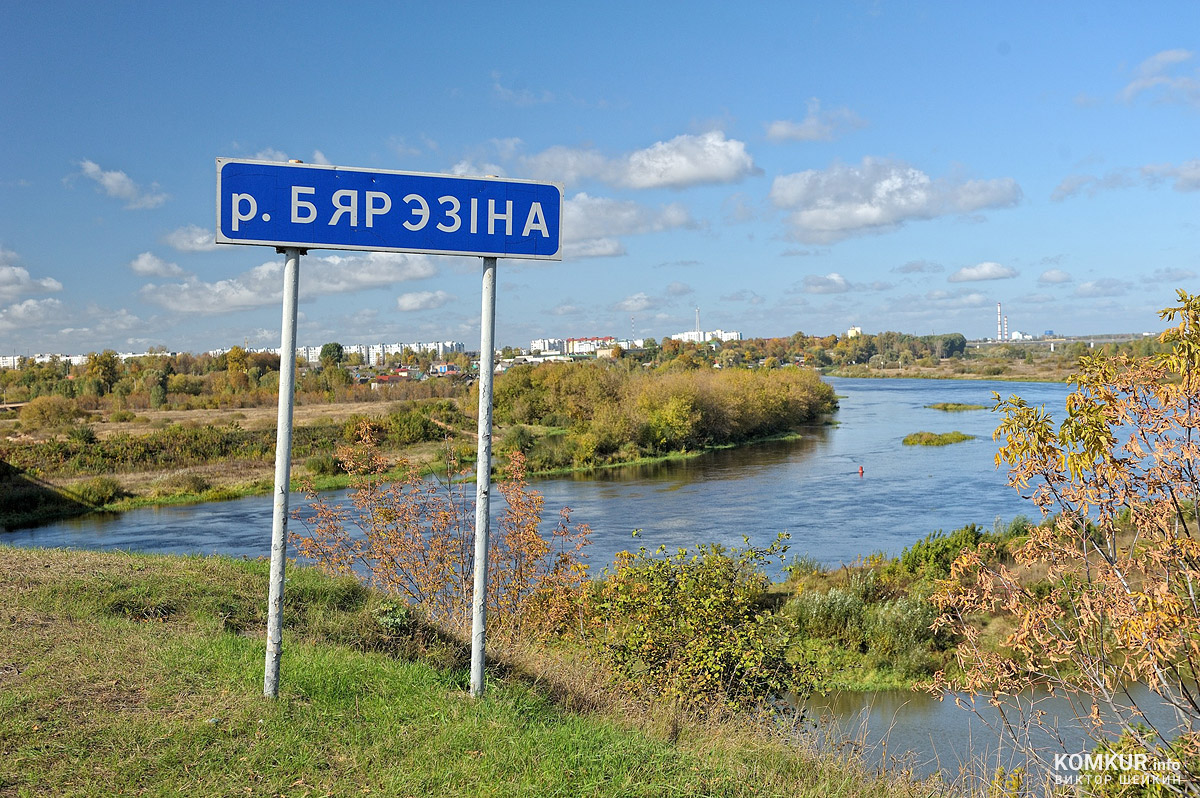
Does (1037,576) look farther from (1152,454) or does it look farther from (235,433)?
(235,433)

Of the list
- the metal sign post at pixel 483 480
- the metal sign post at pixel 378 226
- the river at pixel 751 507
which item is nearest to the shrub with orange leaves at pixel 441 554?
the metal sign post at pixel 483 480

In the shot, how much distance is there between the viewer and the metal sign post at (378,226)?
4523 millimetres

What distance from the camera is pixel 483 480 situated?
189 inches

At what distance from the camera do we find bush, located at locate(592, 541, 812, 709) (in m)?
8.21

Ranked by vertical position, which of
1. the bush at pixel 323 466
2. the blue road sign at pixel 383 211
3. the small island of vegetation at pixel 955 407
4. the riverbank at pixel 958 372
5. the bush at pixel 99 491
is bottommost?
the bush at pixel 99 491

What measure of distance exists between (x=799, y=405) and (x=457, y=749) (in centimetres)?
6382

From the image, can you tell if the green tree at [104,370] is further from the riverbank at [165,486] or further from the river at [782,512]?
the river at [782,512]

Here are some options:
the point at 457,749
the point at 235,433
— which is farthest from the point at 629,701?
the point at 235,433

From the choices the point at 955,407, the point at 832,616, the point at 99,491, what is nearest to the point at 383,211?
the point at 832,616

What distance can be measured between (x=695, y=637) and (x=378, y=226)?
544 cm

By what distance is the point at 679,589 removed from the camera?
8922mm

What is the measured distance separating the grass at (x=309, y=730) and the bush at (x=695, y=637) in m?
2.69

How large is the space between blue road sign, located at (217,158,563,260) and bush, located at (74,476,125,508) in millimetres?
35191

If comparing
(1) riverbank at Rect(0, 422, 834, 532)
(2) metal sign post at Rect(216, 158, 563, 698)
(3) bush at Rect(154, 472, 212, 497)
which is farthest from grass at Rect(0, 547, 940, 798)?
(3) bush at Rect(154, 472, 212, 497)
